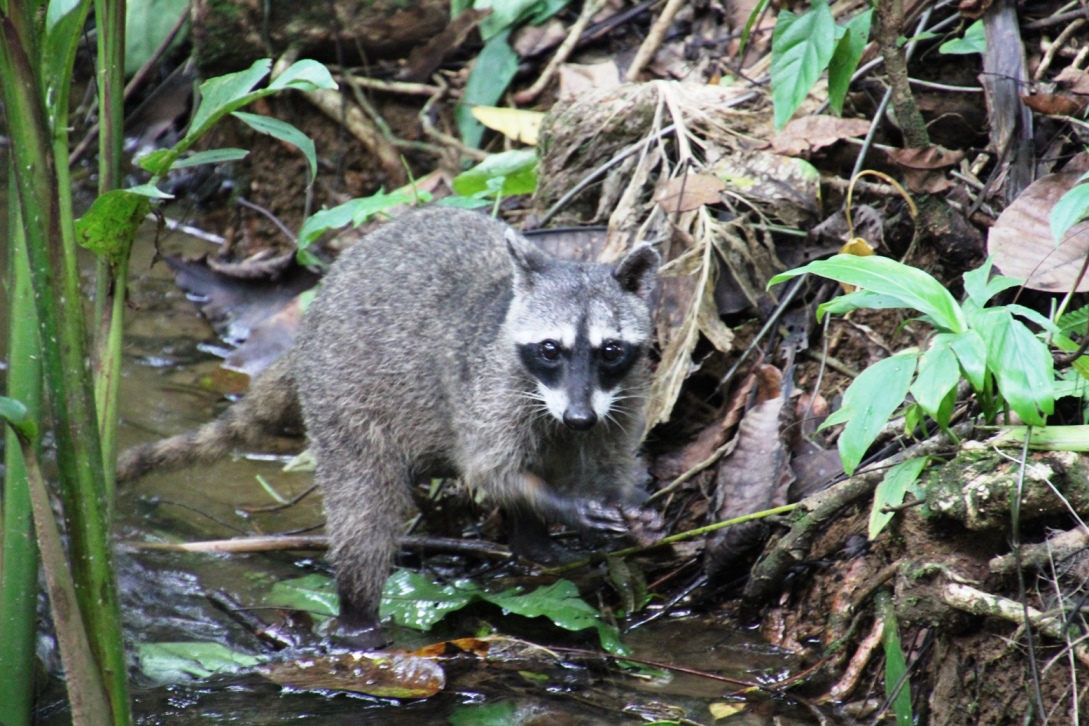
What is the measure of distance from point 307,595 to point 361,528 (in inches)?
15.4

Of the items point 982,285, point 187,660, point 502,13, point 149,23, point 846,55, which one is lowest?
point 187,660

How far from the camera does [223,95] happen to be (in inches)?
90.9

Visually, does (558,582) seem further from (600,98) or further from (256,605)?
(600,98)

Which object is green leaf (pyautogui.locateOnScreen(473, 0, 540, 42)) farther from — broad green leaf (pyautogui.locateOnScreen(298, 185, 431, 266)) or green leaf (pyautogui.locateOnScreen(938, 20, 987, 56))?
green leaf (pyautogui.locateOnScreen(938, 20, 987, 56))

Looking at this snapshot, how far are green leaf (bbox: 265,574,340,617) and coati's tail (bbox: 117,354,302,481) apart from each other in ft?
2.52

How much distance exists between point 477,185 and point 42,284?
3937 millimetres

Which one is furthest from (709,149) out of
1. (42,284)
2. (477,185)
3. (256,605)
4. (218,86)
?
(42,284)

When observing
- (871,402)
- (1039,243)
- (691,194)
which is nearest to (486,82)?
(691,194)

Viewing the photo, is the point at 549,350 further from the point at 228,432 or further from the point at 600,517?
the point at 228,432

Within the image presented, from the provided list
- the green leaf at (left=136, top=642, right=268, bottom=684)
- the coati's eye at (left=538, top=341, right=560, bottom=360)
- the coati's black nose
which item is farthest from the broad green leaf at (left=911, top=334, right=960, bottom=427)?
the green leaf at (left=136, top=642, right=268, bottom=684)

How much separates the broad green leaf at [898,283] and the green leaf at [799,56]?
3.39 ft

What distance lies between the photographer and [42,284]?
204 cm

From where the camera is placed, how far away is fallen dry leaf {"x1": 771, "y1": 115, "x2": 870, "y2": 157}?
4.71 m

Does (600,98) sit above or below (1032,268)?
above
